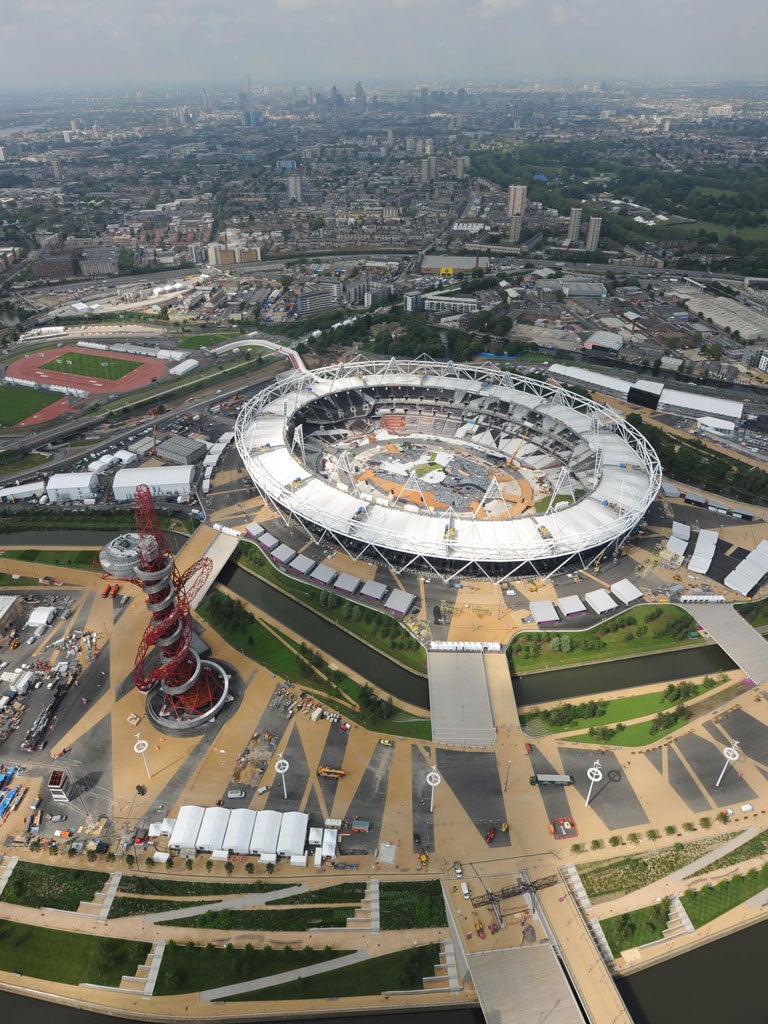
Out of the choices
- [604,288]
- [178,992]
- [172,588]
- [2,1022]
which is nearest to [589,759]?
[178,992]

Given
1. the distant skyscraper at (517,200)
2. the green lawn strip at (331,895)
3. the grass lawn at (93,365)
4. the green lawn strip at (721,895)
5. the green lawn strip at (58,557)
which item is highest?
the distant skyscraper at (517,200)

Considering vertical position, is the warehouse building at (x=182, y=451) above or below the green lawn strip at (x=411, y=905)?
above

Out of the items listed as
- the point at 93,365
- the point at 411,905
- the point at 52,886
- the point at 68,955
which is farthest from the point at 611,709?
the point at 93,365

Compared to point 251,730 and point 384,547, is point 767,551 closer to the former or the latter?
point 384,547

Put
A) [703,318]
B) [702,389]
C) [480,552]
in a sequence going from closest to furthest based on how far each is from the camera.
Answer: [480,552], [702,389], [703,318]

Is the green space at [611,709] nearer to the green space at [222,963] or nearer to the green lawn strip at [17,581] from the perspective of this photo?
the green space at [222,963]

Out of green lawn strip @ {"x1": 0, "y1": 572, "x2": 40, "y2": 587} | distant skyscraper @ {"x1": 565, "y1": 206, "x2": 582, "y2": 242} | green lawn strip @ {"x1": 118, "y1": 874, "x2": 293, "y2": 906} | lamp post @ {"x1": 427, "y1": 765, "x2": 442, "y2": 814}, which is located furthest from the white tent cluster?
distant skyscraper @ {"x1": 565, "y1": 206, "x2": 582, "y2": 242}

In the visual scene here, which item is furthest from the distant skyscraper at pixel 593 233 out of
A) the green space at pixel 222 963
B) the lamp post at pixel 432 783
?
the green space at pixel 222 963
